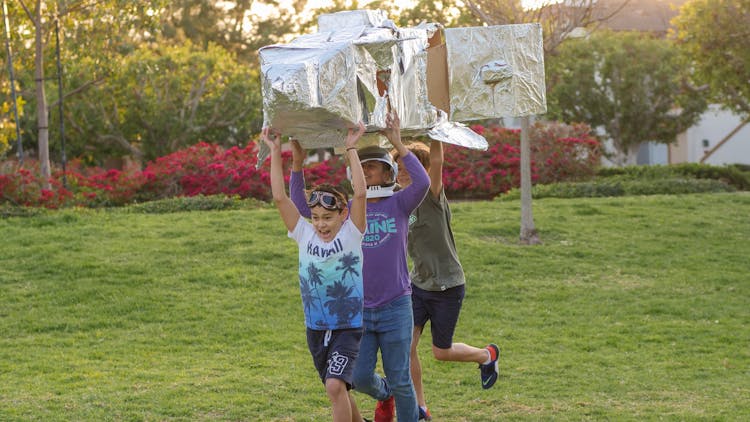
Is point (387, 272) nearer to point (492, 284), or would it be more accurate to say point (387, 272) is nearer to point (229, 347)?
point (229, 347)

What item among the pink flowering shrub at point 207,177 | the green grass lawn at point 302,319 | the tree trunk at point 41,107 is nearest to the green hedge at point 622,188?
the green grass lawn at point 302,319

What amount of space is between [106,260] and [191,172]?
5.09 meters

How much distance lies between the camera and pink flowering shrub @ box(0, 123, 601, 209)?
14.5 meters

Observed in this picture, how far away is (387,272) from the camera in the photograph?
5250 millimetres

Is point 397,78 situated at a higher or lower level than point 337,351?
higher

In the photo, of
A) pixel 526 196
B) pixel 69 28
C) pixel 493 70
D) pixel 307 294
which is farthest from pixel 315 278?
pixel 69 28

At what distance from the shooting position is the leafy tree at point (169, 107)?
23.4m

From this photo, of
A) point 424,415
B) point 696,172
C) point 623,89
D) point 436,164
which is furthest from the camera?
point 623,89

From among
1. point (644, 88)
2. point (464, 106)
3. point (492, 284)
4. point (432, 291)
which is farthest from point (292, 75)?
point (644, 88)

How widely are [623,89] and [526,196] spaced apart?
718 inches

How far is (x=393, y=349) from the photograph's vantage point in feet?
17.3

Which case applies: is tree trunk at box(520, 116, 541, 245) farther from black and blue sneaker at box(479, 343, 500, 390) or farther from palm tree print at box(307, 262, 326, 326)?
palm tree print at box(307, 262, 326, 326)

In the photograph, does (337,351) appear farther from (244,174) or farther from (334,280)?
(244,174)

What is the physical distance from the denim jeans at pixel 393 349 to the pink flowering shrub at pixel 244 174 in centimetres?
930
